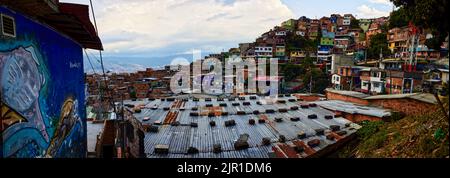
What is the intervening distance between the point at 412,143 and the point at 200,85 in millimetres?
39757

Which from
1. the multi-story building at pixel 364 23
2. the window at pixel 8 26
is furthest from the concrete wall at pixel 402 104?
the multi-story building at pixel 364 23

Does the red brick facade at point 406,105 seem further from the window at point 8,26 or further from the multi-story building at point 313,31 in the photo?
the multi-story building at point 313,31

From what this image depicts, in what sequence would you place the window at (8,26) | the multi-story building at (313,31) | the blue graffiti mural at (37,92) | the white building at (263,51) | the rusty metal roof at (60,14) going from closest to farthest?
the window at (8,26) → the blue graffiti mural at (37,92) → the rusty metal roof at (60,14) → the white building at (263,51) → the multi-story building at (313,31)

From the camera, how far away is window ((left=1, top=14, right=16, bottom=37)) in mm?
3800

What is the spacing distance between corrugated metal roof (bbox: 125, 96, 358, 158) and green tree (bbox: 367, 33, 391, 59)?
30.1 m

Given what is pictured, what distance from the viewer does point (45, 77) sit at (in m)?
5.30

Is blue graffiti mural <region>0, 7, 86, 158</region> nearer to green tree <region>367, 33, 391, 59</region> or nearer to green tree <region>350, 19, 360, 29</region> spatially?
green tree <region>367, 33, 391, 59</region>

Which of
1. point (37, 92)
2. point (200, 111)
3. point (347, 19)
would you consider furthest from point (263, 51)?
point (37, 92)

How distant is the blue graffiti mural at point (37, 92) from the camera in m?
3.94

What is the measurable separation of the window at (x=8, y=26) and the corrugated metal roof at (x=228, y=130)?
8.71 meters

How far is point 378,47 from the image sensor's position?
45.6 meters

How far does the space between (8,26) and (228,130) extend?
13.2 metres

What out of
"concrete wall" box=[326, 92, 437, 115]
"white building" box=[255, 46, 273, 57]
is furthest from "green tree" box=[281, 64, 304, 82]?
"concrete wall" box=[326, 92, 437, 115]
